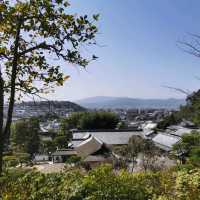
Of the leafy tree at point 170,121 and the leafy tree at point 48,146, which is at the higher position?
the leafy tree at point 170,121

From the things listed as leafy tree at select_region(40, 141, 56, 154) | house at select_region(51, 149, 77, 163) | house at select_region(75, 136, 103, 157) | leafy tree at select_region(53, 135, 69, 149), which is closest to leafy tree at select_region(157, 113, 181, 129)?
leafy tree at select_region(53, 135, 69, 149)

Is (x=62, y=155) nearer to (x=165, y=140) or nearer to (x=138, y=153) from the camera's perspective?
(x=165, y=140)

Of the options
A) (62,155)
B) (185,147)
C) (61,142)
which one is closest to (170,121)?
(61,142)

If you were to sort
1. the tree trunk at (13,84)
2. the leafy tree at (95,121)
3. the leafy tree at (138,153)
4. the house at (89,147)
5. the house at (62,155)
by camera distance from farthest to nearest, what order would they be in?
the leafy tree at (95,121), the house at (62,155), the house at (89,147), the leafy tree at (138,153), the tree trunk at (13,84)

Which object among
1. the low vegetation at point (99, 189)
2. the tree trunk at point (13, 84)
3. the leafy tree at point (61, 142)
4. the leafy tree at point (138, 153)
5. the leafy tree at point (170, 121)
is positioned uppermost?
the tree trunk at point (13, 84)

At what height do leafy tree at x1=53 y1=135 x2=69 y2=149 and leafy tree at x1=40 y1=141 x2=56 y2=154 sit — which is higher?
leafy tree at x1=53 y1=135 x2=69 y2=149

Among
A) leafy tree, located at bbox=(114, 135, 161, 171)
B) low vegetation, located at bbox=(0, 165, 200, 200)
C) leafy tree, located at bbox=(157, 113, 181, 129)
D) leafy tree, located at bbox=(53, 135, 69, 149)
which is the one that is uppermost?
low vegetation, located at bbox=(0, 165, 200, 200)

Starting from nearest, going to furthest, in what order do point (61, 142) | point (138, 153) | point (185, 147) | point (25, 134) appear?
point (185, 147)
point (138, 153)
point (61, 142)
point (25, 134)

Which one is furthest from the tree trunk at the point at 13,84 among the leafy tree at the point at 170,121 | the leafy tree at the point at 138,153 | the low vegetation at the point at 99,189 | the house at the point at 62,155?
the leafy tree at the point at 170,121

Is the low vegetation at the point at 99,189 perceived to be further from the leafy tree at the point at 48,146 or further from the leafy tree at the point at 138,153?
the leafy tree at the point at 48,146

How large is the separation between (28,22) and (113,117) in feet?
143

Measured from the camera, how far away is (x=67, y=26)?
4.61 m

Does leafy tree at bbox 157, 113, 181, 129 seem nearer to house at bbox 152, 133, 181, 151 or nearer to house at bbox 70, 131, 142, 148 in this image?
house at bbox 70, 131, 142, 148

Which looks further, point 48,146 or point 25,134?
point 25,134
